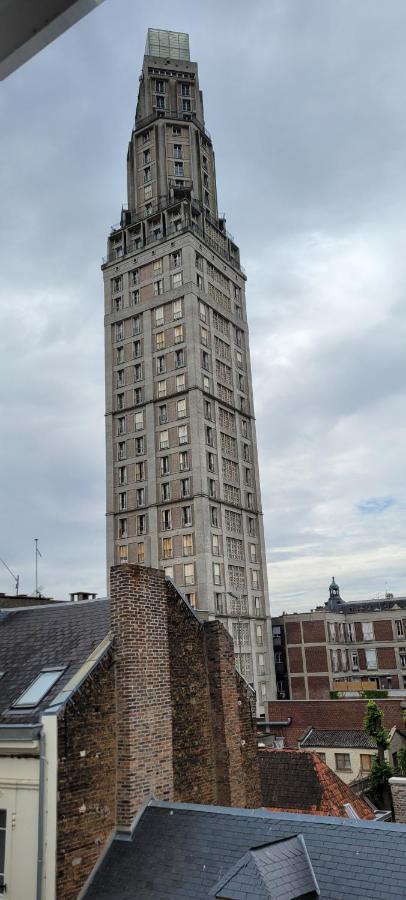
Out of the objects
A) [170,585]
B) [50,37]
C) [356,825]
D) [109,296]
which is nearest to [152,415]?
[109,296]

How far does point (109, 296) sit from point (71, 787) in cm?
7328

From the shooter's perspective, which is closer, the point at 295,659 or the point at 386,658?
the point at 295,659

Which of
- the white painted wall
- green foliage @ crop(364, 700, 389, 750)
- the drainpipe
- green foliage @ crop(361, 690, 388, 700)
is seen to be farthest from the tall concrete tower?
the drainpipe

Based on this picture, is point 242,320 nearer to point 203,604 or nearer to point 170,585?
point 203,604

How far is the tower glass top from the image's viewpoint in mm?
94125

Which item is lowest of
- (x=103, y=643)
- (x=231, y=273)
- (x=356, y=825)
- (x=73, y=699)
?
(x=356, y=825)

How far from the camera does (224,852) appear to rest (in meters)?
11.8

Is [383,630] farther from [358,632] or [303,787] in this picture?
[303,787]

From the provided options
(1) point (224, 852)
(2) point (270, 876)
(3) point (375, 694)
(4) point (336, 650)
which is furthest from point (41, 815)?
(4) point (336, 650)

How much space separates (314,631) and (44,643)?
65419 mm

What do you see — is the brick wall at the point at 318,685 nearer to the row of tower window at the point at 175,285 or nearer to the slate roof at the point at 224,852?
the row of tower window at the point at 175,285

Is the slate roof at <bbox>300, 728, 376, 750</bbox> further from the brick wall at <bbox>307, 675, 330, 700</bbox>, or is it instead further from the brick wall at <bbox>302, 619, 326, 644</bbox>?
the brick wall at <bbox>302, 619, 326, 644</bbox>

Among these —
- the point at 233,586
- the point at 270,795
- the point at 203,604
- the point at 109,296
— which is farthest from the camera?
the point at 109,296

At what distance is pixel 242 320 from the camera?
82.5 metres
